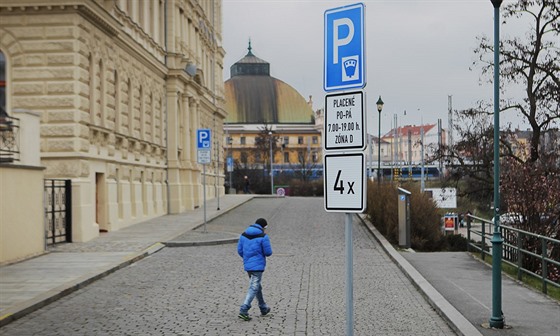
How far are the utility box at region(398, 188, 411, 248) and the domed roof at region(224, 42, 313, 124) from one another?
119758 mm

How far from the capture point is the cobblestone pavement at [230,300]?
34.2ft

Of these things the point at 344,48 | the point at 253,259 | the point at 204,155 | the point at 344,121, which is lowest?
the point at 253,259

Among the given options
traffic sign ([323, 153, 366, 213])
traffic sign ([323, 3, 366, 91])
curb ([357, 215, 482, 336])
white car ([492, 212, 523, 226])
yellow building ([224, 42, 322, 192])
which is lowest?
curb ([357, 215, 482, 336])

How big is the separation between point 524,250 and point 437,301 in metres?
3.47

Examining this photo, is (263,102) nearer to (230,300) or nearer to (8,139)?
(8,139)

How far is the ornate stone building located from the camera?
74.0 feet

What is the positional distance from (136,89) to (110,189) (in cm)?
634

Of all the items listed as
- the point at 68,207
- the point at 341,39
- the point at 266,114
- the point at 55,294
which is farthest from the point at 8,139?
the point at 266,114

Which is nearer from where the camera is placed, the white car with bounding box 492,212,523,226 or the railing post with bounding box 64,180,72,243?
the white car with bounding box 492,212,523,226

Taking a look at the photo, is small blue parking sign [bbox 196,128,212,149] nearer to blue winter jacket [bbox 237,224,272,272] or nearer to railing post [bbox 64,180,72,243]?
railing post [bbox 64,180,72,243]

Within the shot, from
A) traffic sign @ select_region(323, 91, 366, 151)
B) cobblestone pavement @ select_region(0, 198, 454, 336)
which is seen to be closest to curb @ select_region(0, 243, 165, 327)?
cobblestone pavement @ select_region(0, 198, 454, 336)

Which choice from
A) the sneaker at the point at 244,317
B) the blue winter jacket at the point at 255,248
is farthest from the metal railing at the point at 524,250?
the sneaker at the point at 244,317

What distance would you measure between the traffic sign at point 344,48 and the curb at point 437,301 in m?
4.80

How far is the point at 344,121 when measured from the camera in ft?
19.9
